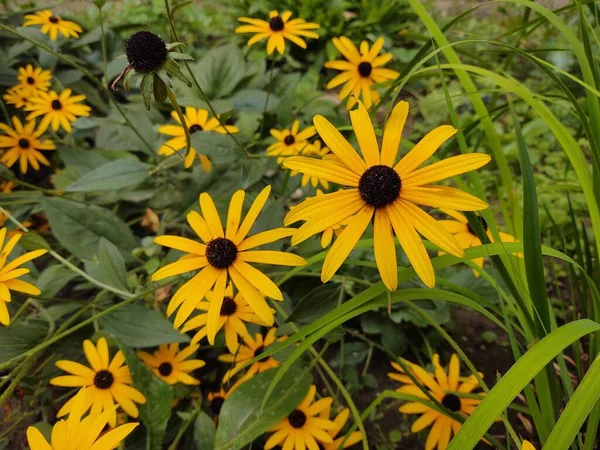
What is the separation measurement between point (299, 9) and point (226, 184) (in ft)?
4.32

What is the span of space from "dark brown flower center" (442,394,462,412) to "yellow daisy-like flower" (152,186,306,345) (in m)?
0.43

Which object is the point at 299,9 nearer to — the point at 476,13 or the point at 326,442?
the point at 476,13

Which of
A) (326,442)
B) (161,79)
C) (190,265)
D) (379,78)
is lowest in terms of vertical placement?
(326,442)

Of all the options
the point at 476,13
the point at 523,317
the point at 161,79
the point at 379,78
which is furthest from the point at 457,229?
the point at 476,13

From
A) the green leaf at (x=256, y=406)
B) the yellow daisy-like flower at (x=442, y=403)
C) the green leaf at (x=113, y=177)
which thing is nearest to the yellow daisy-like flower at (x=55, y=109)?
the green leaf at (x=113, y=177)

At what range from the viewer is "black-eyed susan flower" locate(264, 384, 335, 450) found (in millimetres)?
867

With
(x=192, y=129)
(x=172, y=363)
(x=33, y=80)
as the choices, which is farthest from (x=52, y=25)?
(x=172, y=363)

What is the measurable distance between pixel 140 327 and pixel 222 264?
11.8 inches

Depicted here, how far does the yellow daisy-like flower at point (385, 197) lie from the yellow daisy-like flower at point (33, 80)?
1.05 metres

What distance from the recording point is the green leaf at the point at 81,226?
1.07m

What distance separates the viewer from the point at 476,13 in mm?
2553

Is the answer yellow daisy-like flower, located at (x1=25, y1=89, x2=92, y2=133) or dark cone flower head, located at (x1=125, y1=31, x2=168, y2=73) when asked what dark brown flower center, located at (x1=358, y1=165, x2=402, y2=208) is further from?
yellow daisy-like flower, located at (x1=25, y1=89, x2=92, y2=133)

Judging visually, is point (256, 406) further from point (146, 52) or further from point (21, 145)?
point (21, 145)

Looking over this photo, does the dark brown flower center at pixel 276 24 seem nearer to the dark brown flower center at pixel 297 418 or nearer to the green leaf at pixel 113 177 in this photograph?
the green leaf at pixel 113 177
